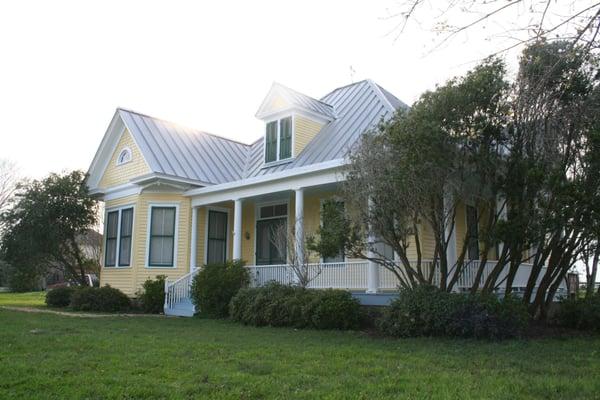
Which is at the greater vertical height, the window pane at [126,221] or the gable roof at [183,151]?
the gable roof at [183,151]

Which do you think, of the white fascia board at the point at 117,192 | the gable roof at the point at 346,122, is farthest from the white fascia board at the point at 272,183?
the white fascia board at the point at 117,192

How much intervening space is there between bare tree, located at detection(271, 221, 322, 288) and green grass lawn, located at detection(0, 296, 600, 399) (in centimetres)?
347

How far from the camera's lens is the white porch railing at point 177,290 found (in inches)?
650

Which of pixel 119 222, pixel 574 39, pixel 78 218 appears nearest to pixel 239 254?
pixel 119 222

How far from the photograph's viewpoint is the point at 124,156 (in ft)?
64.1

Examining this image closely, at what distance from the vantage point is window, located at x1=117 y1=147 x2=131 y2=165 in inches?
760

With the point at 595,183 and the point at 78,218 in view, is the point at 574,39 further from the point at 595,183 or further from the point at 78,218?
the point at 78,218

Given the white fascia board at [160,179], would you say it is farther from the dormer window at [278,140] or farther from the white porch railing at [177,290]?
the white porch railing at [177,290]

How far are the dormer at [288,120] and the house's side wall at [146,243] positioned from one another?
3.22 metres

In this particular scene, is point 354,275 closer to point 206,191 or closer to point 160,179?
point 206,191

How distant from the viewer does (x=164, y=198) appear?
1809cm

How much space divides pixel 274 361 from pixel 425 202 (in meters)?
4.46

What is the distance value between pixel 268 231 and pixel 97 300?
5551 millimetres

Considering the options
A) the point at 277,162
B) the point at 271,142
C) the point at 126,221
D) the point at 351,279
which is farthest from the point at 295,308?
the point at 126,221
